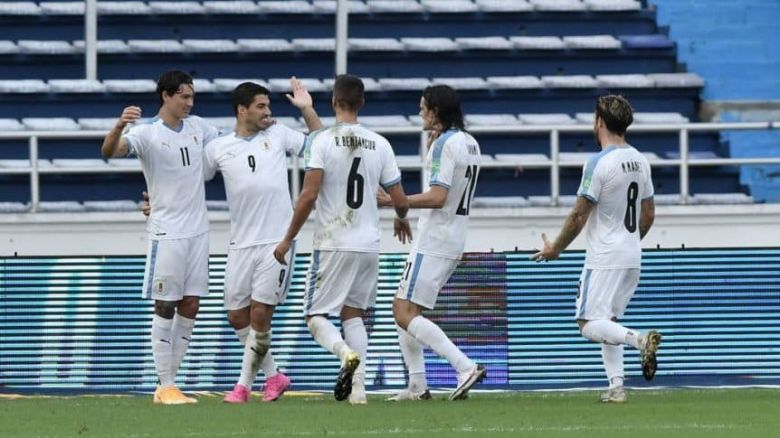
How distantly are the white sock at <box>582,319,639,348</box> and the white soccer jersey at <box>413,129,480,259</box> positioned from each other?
928 mm

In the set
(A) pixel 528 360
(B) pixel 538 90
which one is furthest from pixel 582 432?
(B) pixel 538 90

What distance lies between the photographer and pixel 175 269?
9.99 metres

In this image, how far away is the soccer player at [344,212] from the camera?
949 centimetres

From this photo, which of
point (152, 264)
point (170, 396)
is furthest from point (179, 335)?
point (152, 264)

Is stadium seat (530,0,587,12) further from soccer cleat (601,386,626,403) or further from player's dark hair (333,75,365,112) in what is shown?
soccer cleat (601,386,626,403)

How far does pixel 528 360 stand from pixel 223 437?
490cm

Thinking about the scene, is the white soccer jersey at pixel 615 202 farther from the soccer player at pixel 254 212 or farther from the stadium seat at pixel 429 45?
the stadium seat at pixel 429 45

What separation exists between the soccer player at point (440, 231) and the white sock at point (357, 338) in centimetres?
33

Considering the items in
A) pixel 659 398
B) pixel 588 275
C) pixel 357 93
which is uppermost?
pixel 357 93

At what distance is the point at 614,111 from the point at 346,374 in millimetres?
2049

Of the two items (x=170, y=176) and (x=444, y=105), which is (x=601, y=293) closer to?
(x=444, y=105)

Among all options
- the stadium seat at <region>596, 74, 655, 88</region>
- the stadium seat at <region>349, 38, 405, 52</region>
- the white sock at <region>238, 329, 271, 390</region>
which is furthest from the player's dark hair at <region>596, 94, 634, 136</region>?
the stadium seat at <region>349, 38, 405, 52</region>

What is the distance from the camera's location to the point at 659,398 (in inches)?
404

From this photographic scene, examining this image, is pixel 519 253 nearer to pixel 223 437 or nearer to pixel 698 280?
pixel 698 280
